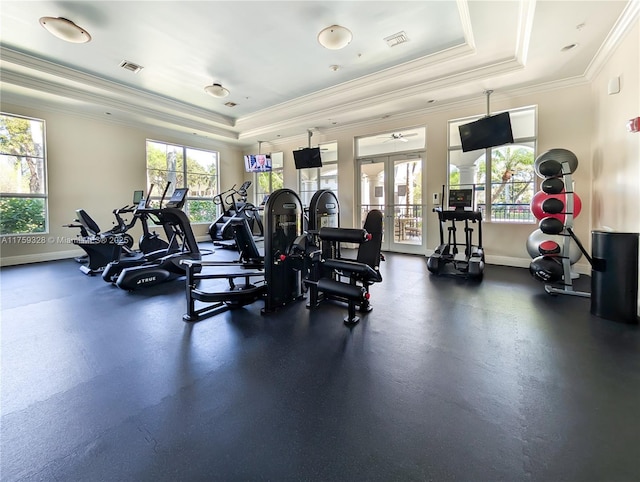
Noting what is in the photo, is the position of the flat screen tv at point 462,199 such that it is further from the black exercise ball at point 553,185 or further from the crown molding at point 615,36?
the crown molding at point 615,36

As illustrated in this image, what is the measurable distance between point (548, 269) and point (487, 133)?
3.00 m

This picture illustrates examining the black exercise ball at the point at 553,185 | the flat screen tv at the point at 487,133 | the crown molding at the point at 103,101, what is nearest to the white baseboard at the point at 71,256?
the black exercise ball at the point at 553,185

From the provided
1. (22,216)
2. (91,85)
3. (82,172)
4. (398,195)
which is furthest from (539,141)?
(22,216)

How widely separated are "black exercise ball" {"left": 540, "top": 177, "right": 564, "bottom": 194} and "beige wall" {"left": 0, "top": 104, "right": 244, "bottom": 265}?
9516 millimetres

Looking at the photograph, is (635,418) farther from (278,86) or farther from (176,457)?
(278,86)

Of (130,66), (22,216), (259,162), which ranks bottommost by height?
(22,216)

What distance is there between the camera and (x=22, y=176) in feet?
21.0

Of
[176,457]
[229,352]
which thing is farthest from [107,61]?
[176,457]

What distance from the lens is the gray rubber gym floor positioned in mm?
1410

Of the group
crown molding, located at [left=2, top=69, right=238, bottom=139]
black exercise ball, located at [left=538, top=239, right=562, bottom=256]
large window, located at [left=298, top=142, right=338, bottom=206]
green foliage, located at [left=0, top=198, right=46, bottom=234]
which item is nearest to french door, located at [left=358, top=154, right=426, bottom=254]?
large window, located at [left=298, top=142, right=338, bottom=206]

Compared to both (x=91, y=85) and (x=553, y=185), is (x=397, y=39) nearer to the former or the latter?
(x=553, y=185)

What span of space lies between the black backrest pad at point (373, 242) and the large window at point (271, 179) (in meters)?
7.32

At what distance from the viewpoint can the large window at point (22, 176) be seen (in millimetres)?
6199

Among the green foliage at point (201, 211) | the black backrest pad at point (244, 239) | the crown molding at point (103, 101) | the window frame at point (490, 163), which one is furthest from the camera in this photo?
the green foliage at point (201, 211)
